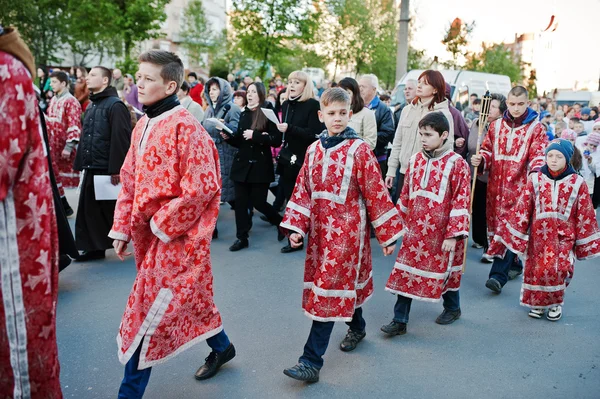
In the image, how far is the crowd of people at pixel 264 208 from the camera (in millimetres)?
2217

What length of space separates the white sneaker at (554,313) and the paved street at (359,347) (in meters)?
0.08

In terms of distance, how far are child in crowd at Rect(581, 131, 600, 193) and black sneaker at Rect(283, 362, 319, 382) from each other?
659 centimetres

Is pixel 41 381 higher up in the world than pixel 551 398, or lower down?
higher up

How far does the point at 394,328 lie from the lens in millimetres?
4469

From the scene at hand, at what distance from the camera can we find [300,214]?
3693mm

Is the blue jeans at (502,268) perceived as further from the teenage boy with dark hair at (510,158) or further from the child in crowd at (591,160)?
the child in crowd at (591,160)

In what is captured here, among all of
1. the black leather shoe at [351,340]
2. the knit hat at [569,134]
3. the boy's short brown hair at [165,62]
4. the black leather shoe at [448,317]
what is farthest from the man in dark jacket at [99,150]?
the knit hat at [569,134]

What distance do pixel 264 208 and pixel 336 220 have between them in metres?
3.48

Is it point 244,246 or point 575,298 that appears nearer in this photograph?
point 575,298

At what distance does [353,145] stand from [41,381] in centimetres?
221

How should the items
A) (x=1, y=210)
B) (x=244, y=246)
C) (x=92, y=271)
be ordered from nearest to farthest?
(x=1, y=210), (x=92, y=271), (x=244, y=246)

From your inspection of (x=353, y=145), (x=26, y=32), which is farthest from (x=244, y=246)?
(x=26, y=32)

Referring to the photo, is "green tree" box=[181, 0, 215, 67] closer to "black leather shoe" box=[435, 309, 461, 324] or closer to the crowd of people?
the crowd of people

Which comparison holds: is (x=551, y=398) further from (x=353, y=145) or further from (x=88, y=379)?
(x=88, y=379)
